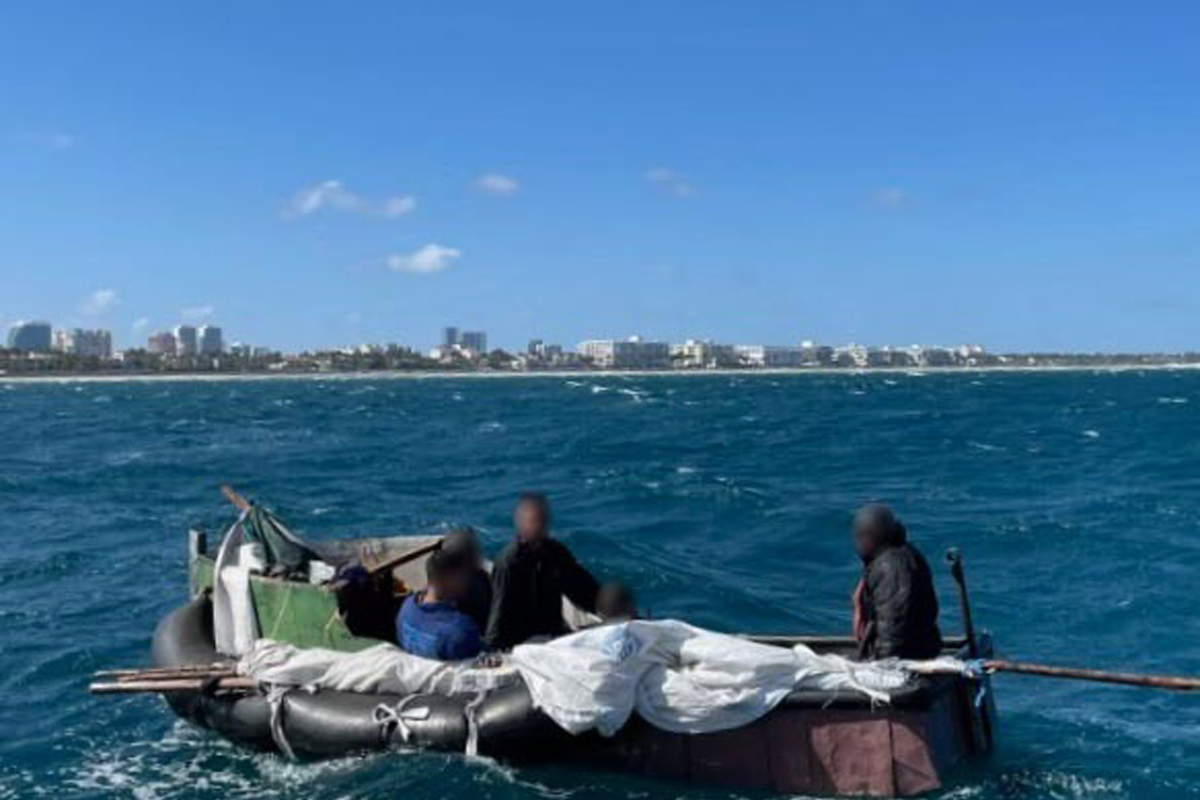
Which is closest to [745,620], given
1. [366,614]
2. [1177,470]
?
[366,614]

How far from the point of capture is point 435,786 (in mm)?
10430

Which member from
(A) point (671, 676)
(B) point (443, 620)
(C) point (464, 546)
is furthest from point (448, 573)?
(A) point (671, 676)

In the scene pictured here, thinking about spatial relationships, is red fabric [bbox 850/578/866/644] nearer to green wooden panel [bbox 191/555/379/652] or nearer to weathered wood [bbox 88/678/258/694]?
green wooden panel [bbox 191/555/379/652]

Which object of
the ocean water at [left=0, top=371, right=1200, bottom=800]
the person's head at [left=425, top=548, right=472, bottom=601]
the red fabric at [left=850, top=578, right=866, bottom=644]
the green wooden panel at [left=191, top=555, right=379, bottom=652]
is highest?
the person's head at [left=425, top=548, right=472, bottom=601]

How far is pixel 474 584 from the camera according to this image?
11.7 meters

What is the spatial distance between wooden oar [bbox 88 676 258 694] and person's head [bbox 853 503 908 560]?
17.6ft

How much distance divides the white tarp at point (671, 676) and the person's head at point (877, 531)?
0.91 m

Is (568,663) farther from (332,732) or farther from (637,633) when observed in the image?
(332,732)

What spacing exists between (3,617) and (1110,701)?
1503cm

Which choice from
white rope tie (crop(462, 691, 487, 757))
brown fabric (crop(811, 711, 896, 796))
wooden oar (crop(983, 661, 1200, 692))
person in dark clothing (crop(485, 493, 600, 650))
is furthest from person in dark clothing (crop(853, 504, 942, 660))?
white rope tie (crop(462, 691, 487, 757))

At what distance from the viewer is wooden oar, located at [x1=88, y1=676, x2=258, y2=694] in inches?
440

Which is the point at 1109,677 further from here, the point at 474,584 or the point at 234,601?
the point at 234,601

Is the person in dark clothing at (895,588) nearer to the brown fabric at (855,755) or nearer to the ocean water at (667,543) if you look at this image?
the brown fabric at (855,755)

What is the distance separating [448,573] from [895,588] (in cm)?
363
